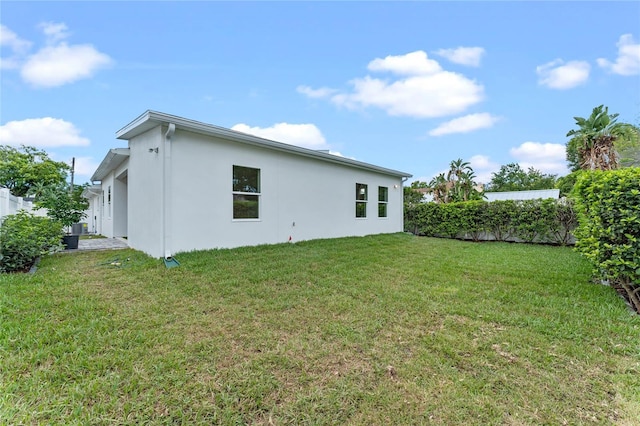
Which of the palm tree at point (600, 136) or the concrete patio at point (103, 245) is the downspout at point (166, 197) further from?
the palm tree at point (600, 136)

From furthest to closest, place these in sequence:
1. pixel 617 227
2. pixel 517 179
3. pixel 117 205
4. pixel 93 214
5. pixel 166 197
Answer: pixel 517 179 < pixel 93 214 < pixel 117 205 < pixel 166 197 < pixel 617 227

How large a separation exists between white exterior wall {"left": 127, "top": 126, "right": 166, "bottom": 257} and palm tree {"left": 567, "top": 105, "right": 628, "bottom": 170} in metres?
17.1

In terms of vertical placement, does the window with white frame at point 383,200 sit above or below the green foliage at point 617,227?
above

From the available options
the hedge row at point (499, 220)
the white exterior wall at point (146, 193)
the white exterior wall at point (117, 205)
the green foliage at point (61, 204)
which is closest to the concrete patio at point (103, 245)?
the white exterior wall at point (146, 193)

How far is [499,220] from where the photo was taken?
38.0 ft

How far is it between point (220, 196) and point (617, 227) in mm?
7166

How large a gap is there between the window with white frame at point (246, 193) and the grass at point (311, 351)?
8.93ft

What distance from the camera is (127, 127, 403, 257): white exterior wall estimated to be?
6.35 metres

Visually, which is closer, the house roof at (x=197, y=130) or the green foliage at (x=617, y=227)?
the green foliage at (x=617, y=227)

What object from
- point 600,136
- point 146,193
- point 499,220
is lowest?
point 499,220

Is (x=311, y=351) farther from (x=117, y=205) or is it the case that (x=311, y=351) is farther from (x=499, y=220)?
(x=499, y=220)

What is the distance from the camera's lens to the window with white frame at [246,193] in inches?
291

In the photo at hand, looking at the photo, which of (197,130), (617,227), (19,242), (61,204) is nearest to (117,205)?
(61,204)

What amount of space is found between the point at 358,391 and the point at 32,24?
9.08m
